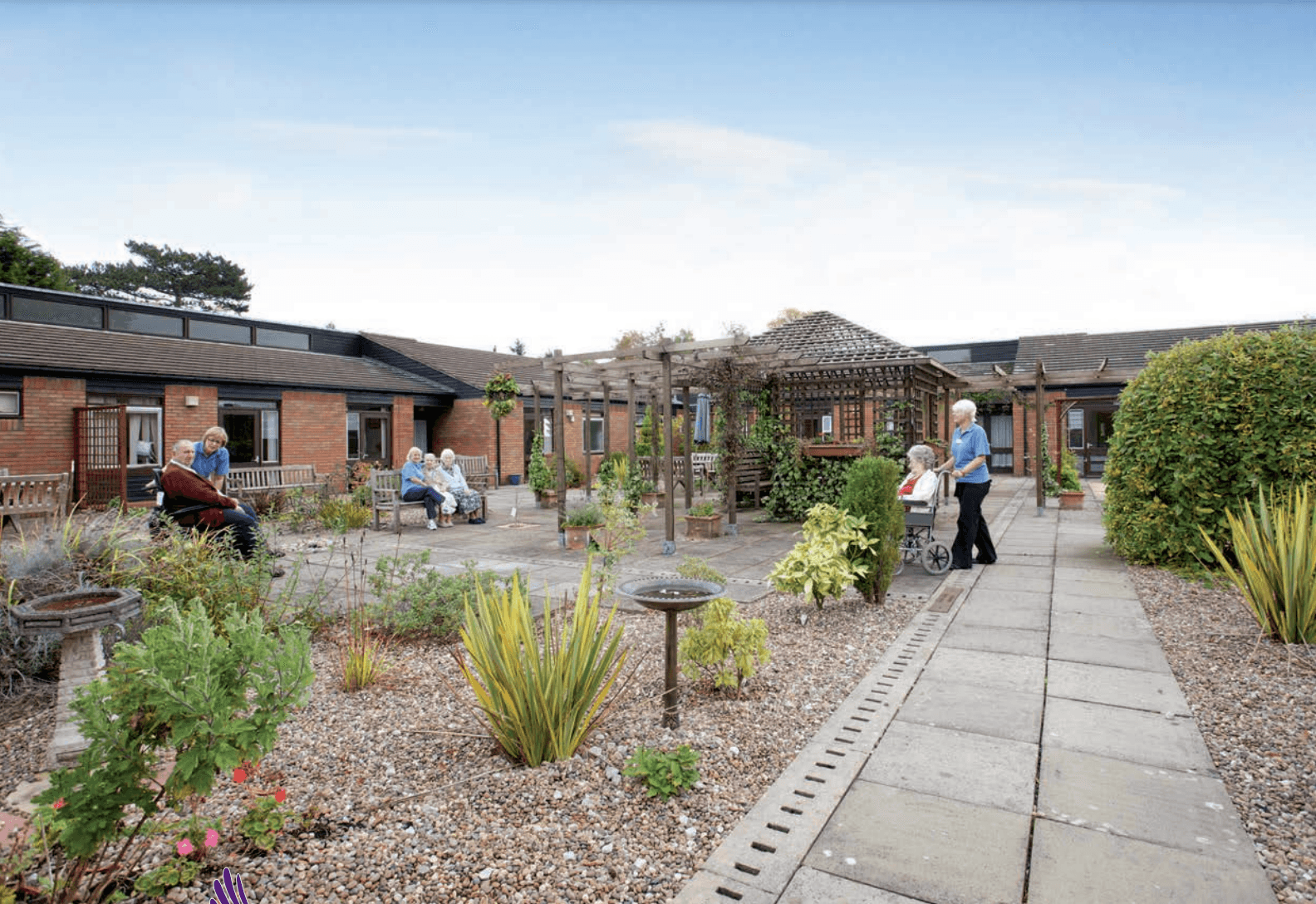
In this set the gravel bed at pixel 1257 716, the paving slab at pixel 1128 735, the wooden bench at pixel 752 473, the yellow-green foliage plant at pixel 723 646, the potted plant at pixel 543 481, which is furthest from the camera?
the potted plant at pixel 543 481

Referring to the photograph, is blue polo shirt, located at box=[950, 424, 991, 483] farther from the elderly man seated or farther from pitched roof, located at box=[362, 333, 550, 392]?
pitched roof, located at box=[362, 333, 550, 392]

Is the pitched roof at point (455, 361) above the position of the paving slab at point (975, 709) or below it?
above

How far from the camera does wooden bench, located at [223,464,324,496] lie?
37.6 ft

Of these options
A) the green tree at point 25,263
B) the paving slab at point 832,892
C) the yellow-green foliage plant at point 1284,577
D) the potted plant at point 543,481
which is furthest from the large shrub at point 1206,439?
the green tree at point 25,263

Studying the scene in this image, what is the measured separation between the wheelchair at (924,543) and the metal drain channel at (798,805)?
312 centimetres

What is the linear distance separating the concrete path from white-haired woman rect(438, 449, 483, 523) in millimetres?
8591

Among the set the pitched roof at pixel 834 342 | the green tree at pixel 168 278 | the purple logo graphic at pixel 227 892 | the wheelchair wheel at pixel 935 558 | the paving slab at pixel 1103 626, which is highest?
the green tree at pixel 168 278

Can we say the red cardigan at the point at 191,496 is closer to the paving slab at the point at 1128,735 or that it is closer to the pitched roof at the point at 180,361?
the paving slab at the point at 1128,735

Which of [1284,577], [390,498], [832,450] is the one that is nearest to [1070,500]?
[832,450]

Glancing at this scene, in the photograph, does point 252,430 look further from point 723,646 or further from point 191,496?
point 723,646

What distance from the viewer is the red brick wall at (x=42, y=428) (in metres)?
11.9

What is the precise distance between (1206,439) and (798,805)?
236 inches

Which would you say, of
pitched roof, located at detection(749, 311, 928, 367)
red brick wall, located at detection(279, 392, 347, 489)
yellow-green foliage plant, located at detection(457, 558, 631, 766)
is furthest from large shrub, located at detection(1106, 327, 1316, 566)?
red brick wall, located at detection(279, 392, 347, 489)

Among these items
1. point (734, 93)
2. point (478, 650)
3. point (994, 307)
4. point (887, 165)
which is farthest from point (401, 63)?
point (994, 307)
